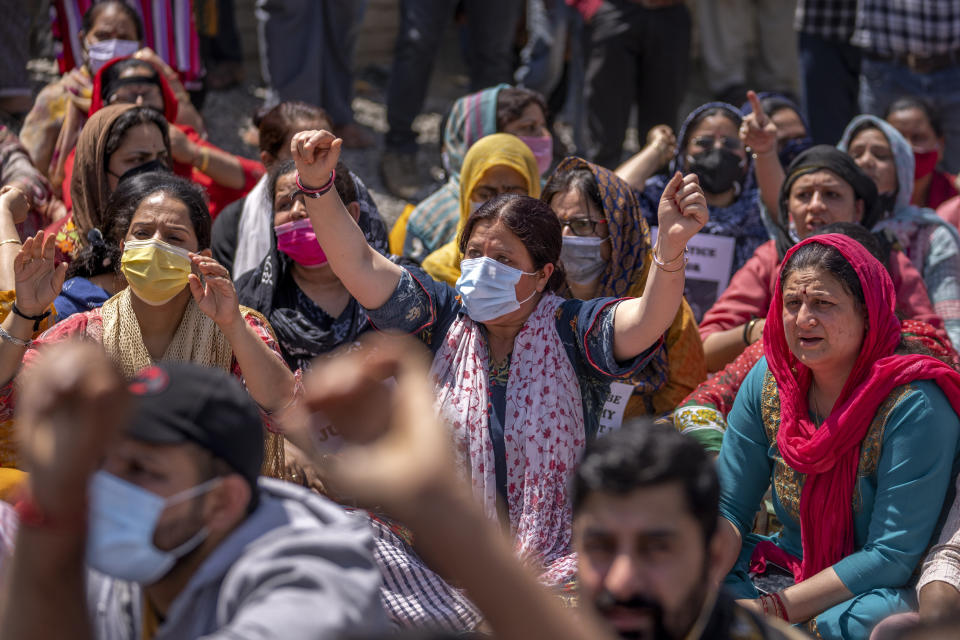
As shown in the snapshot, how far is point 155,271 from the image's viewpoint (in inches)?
135

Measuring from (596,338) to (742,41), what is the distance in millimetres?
6169

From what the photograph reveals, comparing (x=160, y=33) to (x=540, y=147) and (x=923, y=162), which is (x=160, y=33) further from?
(x=923, y=162)

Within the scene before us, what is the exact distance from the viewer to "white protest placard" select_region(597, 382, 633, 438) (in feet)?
11.9

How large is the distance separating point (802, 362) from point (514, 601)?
190 cm

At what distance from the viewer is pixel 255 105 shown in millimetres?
7848

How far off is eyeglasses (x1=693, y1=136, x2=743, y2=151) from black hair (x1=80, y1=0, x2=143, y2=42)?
297 centimetres

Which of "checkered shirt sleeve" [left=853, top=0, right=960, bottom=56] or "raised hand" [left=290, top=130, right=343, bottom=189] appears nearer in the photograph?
"raised hand" [left=290, top=130, right=343, bottom=189]

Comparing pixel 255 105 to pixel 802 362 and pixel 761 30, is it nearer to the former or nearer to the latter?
pixel 761 30

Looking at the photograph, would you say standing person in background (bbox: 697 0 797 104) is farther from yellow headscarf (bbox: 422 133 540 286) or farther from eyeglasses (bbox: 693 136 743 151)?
yellow headscarf (bbox: 422 133 540 286)

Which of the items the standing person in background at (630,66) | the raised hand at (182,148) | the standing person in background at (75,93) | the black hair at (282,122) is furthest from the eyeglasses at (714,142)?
the standing person in background at (75,93)

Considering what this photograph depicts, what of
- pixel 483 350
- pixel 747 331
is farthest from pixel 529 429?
pixel 747 331

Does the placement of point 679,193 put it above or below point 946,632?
above

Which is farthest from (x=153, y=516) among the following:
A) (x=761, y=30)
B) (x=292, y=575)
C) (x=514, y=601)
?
(x=761, y=30)

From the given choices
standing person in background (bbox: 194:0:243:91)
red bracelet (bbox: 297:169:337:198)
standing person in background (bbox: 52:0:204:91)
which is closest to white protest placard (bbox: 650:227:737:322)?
red bracelet (bbox: 297:169:337:198)
